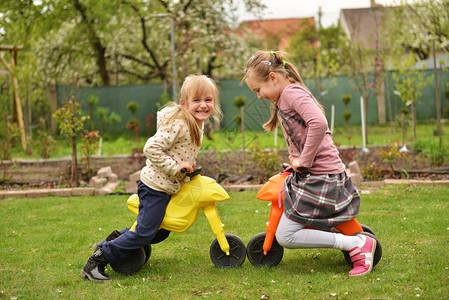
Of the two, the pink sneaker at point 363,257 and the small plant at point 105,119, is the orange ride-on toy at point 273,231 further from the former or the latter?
the small plant at point 105,119

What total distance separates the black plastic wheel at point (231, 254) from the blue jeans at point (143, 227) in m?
0.47

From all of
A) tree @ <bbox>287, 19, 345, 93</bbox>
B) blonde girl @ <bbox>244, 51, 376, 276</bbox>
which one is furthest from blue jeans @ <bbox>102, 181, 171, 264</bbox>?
tree @ <bbox>287, 19, 345, 93</bbox>

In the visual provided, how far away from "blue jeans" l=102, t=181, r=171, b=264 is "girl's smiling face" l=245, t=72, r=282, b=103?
0.96m

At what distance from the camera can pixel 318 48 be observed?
29891 millimetres

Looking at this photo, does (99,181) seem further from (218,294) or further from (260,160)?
(218,294)

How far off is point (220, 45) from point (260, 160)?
41.8 feet

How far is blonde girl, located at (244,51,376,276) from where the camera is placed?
3.33m

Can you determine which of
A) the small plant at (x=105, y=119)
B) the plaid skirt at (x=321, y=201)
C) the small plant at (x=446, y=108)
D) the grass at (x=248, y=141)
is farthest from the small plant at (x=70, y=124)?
the small plant at (x=446, y=108)

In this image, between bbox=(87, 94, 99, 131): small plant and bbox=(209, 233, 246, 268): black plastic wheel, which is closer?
bbox=(209, 233, 246, 268): black plastic wheel

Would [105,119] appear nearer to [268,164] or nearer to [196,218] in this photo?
[268,164]

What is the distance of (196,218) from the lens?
3.66m

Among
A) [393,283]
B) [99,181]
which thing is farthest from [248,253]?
[99,181]

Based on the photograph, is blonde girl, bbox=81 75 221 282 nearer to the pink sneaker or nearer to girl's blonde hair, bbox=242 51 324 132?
girl's blonde hair, bbox=242 51 324 132

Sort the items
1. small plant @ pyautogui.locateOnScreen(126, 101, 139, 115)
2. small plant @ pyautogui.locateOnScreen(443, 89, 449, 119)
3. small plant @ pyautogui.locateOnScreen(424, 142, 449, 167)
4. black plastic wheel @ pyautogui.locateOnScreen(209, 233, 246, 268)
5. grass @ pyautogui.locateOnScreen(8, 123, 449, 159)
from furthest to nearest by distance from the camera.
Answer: small plant @ pyautogui.locateOnScreen(126, 101, 139, 115), small plant @ pyautogui.locateOnScreen(443, 89, 449, 119), grass @ pyautogui.locateOnScreen(8, 123, 449, 159), small plant @ pyautogui.locateOnScreen(424, 142, 449, 167), black plastic wheel @ pyautogui.locateOnScreen(209, 233, 246, 268)
